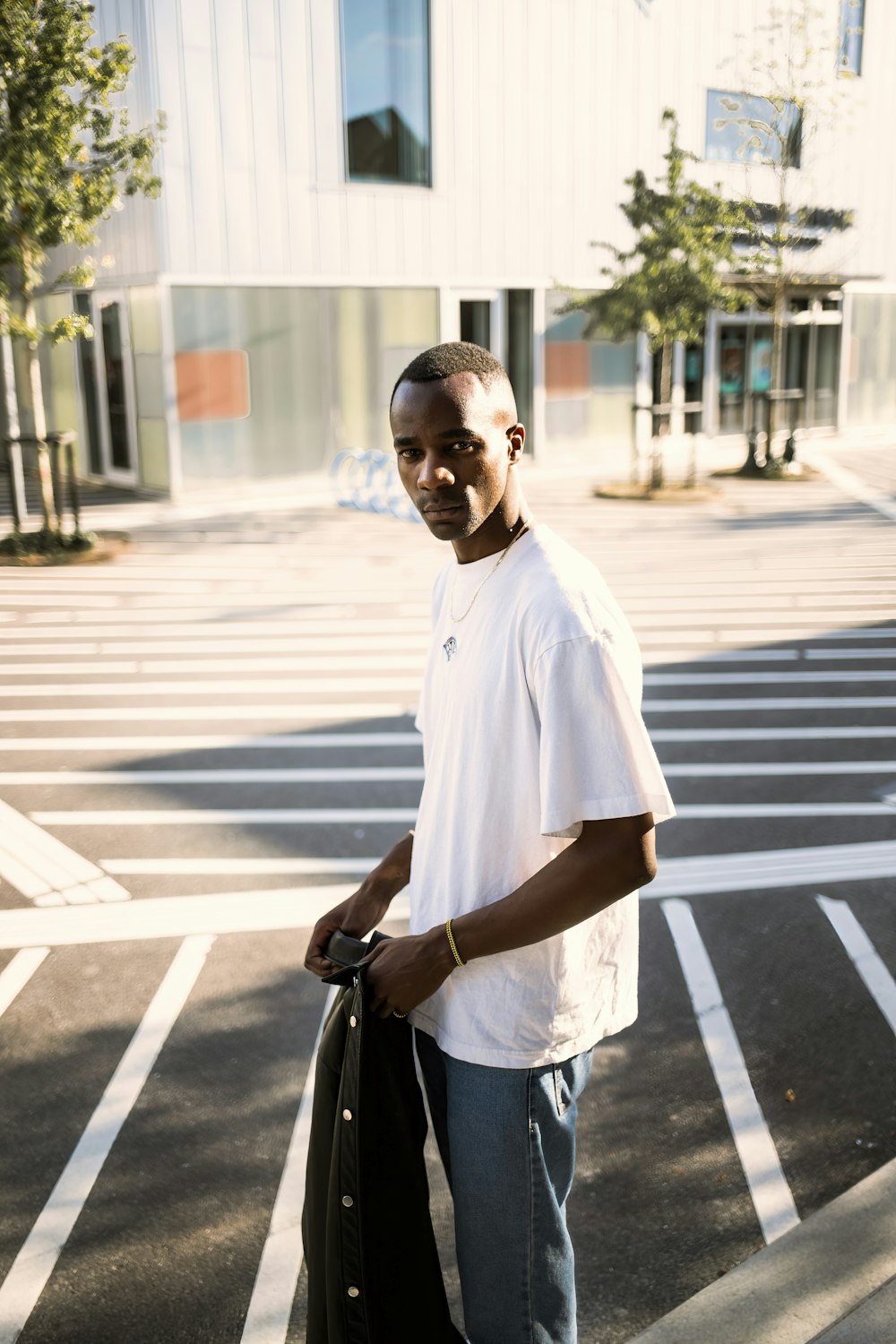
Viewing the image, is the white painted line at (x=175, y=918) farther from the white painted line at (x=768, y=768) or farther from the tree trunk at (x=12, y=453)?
the tree trunk at (x=12, y=453)

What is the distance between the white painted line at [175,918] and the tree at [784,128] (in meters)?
18.3

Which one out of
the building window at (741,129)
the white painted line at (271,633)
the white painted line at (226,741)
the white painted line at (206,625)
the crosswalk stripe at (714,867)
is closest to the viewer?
the crosswalk stripe at (714,867)

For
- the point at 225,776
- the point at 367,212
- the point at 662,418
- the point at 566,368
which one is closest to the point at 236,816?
the point at 225,776

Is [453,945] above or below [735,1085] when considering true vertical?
above

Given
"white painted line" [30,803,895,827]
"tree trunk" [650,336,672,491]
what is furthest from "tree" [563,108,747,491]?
"white painted line" [30,803,895,827]

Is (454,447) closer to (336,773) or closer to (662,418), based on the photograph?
(336,773)

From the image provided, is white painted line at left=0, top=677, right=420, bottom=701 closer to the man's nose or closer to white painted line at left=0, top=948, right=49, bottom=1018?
white painted line at left=0, top=948, right=49, bottom=1018

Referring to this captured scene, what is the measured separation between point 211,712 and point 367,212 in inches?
542

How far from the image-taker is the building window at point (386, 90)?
19.5 metres

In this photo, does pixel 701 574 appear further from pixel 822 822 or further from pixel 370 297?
pixel 370 297

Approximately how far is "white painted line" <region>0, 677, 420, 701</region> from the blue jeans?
6.95 meters

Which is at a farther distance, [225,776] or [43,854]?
[225,776]

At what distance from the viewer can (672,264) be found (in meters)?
18.2

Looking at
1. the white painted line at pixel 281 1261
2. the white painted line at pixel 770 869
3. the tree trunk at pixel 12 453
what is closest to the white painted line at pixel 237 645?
the tree trunk at pixel 12 453
